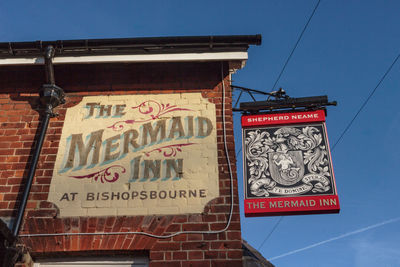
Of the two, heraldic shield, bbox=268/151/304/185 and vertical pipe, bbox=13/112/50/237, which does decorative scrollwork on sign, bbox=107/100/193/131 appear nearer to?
vertical pipe, bbox=13/112/50/237

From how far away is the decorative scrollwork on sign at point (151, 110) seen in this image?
17.4 ft

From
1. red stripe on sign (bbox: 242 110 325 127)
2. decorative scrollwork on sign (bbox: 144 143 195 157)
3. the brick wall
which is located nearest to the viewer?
the brick wall

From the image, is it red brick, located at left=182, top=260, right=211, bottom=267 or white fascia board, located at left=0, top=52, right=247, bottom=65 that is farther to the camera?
white fascia board, located at left=0, top=52, right=247, bottom=65

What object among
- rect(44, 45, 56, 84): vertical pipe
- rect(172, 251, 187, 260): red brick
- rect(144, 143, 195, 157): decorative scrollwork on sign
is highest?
rect(44, 45, 56, 84): vertical pipe

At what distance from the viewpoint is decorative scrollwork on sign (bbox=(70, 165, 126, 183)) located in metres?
4.84

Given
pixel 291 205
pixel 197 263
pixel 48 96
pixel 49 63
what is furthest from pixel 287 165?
pixel 49 63

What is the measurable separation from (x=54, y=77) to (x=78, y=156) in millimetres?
1369

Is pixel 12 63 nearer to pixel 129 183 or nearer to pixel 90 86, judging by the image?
pixel 90 86

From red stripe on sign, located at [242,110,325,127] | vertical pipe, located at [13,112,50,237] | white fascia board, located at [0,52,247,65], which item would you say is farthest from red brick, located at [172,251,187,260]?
white fascia board, located at [0,52,247,65]

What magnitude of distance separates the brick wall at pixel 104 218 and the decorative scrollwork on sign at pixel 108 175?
494 millimetres

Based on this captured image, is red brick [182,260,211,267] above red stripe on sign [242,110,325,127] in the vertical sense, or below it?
below

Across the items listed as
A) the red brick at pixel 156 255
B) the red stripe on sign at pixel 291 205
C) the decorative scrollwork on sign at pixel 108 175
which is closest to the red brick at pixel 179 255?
the red brick at pixel 156 255

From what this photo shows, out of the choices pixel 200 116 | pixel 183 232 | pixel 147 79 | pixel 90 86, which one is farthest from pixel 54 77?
pixel 183 232

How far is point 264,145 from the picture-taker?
16.7ft
